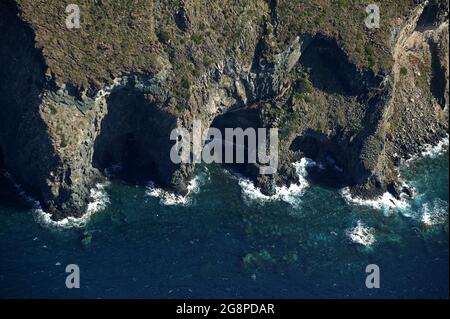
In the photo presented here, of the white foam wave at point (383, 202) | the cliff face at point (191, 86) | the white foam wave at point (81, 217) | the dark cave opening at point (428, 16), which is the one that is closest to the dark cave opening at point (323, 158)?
the cliff face at point (191, 86)

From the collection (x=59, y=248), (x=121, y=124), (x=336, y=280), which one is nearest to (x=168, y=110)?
(x=121, y=124)

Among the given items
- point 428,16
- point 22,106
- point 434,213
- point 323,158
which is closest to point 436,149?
point 434,213

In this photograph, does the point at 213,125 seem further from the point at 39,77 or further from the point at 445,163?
the point at 445,163

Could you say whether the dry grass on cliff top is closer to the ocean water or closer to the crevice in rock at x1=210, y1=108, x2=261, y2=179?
the crevice in rock at x1=210, y1=108, x2=261, y2=179
